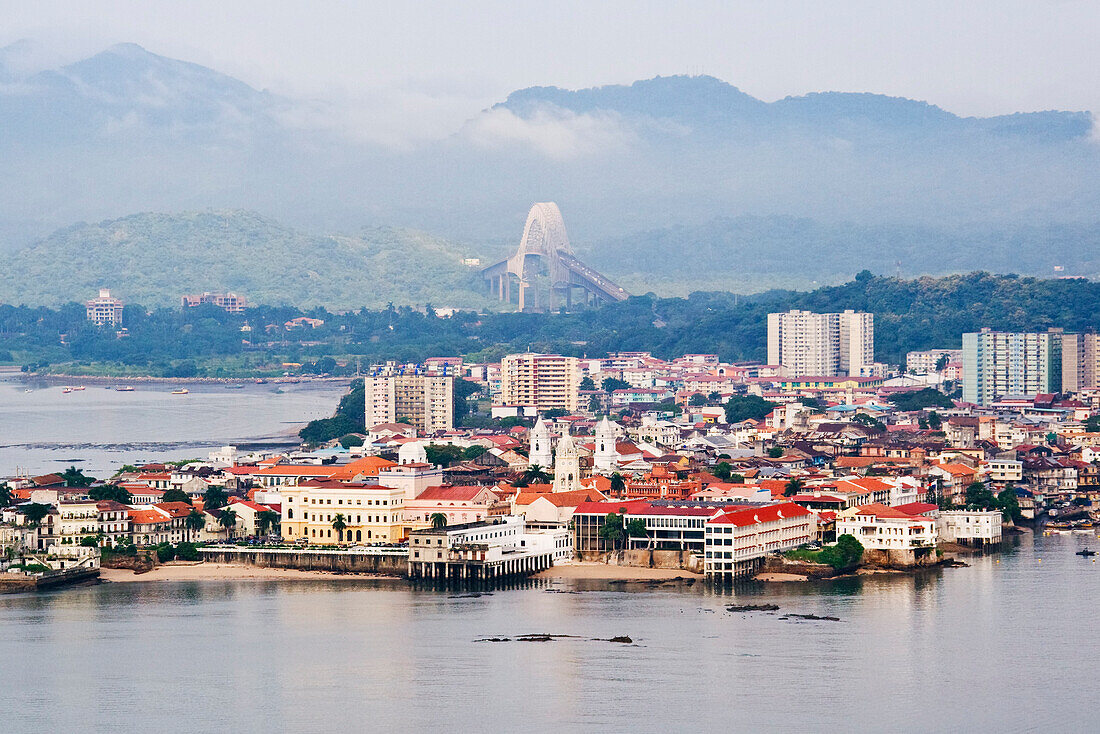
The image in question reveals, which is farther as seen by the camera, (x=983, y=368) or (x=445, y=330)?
(x=445, y=330)

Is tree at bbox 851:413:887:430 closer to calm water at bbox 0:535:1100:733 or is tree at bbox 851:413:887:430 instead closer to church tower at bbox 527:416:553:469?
church tower at bbox 527:416:553:469

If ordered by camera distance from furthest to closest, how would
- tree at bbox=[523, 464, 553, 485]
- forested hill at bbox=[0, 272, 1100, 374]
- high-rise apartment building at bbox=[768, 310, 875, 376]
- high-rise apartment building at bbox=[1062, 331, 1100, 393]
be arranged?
forested hill at bbox=[0, 272, 1100, 374] < high-rise apartment building at bbox=[768, 310, 875, 376] < high-rise apartment building at bbox=[1062, 331, 1100, 393] < tree at bbox=[523, 464, 553, 485]

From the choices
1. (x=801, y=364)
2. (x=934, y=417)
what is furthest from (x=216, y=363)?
(x=934, y=417)

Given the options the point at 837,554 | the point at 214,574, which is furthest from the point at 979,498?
the point at 214,574

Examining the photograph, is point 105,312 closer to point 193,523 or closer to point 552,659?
point 193,523

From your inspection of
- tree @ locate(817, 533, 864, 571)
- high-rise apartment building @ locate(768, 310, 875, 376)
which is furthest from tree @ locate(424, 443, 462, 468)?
high-rise apartment building @ locate(768, 310, 875, 376)

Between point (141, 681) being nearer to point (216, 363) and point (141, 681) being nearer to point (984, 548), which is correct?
point (984, 548)
